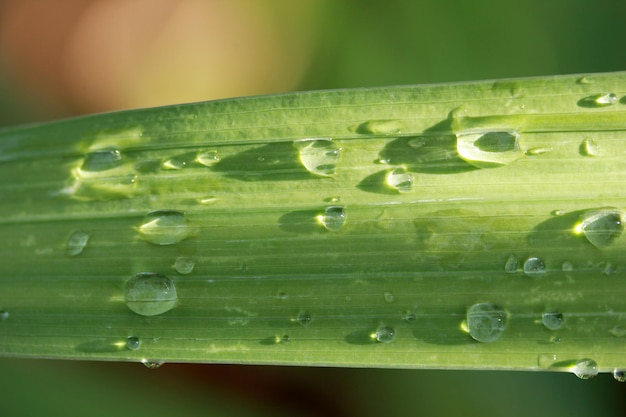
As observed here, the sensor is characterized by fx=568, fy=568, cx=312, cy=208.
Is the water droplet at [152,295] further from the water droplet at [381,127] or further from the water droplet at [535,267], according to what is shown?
the water droplet at [535,267]

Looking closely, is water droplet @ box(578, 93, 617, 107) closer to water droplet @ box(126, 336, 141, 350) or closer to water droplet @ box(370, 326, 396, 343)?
water droplet @ box(370, 326, 396, 343)

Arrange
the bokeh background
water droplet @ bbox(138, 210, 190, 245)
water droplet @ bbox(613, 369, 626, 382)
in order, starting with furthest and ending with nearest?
1. the bokeh background
2. water droplet @ bbox(138, 210, 190, 245)
3. water droplet @ bbox(613, 369, 626, 382)

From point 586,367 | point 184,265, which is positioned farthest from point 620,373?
point 184,265

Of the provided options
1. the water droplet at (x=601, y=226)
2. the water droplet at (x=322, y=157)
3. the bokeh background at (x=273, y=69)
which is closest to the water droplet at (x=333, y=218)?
the water droplet at (x=322, y=157)

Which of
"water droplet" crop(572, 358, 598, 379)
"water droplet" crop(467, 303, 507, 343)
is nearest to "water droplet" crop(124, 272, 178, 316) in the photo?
"water droplet" crop(467, 303, 507, 343)

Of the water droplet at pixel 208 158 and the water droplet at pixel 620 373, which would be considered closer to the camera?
the water droplet at pixel 620 373
